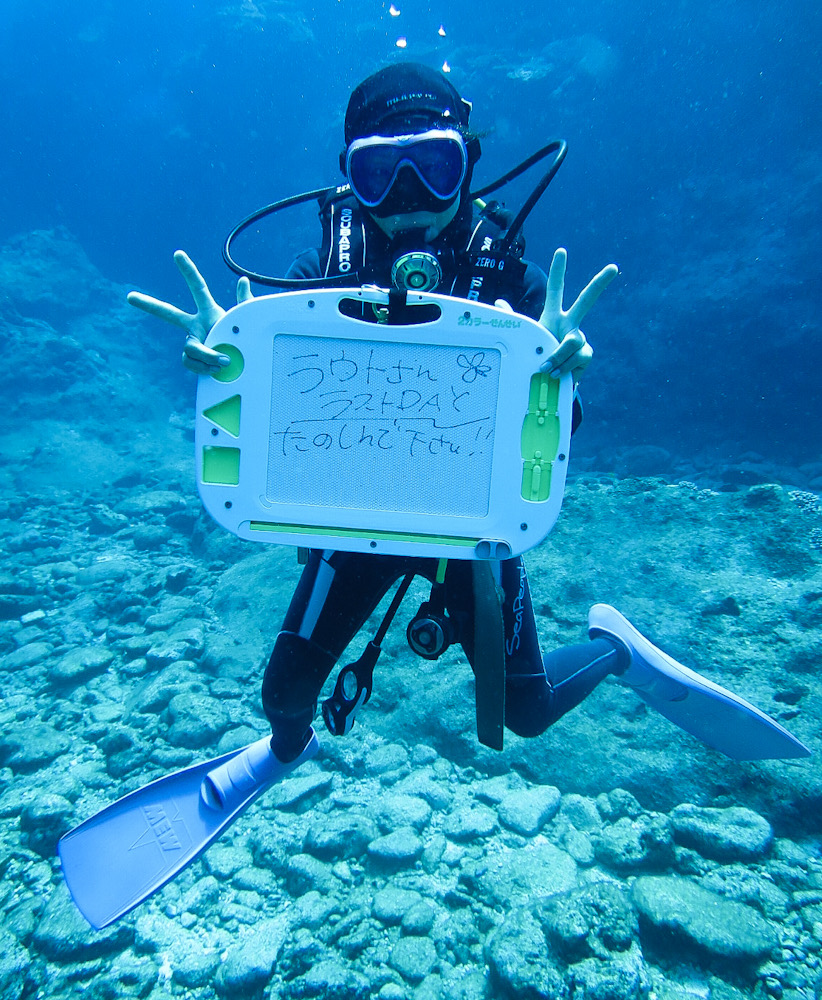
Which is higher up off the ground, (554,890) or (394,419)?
(394,419)

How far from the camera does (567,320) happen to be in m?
1.72

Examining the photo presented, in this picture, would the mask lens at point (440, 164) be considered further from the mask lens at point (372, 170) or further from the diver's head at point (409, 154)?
the mask lens at point (372, 170)

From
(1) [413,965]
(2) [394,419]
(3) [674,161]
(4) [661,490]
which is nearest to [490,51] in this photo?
(3) [674,161]

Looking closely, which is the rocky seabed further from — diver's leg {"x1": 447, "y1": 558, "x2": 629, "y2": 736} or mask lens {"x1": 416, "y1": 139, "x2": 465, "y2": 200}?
mask lens {"x1": 416, "y1": 139, "x2": 465, "y2": 200}

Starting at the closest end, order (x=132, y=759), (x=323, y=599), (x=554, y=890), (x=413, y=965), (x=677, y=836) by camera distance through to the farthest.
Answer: (x=323, y=599)
(x=413, y=965)
(x=554, y=890)
(x=677, y=836)
(x=132, y=759)

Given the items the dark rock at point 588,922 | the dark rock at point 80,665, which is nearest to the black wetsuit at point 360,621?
the dark rock at point 588,922

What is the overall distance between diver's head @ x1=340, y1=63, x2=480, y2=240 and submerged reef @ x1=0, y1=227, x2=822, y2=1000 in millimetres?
3212

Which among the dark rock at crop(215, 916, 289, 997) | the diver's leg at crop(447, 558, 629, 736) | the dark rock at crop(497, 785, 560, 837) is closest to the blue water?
the dark rock at crop(497, 785, 560, 837)

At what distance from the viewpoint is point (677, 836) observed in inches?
123

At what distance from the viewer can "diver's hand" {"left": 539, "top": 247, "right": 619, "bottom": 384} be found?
1595 mm

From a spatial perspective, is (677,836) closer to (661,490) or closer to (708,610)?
(708,610)

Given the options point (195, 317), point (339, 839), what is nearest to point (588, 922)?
point (339, 839)

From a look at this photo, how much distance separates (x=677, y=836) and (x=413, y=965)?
1643 millimetres

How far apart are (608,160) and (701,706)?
16.8 m
